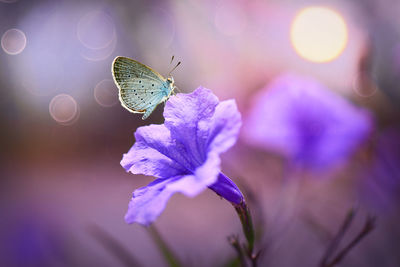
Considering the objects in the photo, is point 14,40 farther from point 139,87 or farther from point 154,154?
point 154,154

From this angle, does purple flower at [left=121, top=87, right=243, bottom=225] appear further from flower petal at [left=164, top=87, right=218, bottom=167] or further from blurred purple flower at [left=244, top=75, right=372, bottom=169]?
blurred purple flower at [left=244, top=75, right=372, bottom=169]

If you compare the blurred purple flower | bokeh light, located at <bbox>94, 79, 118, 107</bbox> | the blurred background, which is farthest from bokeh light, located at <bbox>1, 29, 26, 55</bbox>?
the blurred purple flower

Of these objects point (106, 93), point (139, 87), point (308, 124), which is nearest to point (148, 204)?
point (139, 87)

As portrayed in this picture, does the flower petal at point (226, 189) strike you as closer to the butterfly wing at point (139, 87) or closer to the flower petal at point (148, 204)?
the flower petal at point (148, 204)

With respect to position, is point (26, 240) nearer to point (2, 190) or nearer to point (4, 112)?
point (2, 190)

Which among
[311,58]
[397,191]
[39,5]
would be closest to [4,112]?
[39,5]

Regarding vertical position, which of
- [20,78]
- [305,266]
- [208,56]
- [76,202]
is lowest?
[305,266]
